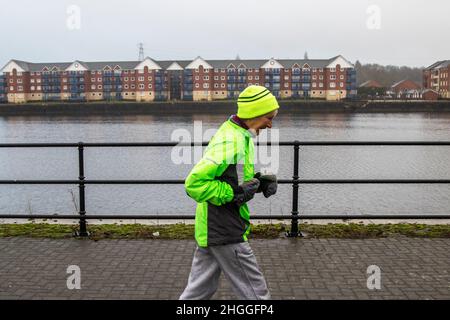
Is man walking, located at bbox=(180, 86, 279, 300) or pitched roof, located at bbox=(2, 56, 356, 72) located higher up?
pitched roof, located at bbox=(2, 56, 356, 72)

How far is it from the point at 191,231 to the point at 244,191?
11.6ft

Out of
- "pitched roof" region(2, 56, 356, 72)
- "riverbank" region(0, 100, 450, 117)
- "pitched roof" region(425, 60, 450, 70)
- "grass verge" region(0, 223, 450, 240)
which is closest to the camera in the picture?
"grass verge" region(0, 223, 450, 240)

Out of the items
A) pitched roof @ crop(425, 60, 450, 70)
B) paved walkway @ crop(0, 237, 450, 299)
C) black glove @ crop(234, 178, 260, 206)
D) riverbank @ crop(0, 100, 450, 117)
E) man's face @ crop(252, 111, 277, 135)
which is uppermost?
pitched roof @ crop(425, 60, 450, 70)

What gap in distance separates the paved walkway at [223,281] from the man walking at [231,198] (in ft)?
3.71

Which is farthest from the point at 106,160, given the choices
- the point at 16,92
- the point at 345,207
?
the point at 16,92

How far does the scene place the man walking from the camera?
3.58 m

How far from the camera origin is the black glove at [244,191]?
3.62 metres

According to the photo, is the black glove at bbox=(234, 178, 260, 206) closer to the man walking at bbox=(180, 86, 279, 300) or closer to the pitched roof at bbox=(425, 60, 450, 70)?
the man walking at bbox=(180, 86, 279, 300)

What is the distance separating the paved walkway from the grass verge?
0.71ft

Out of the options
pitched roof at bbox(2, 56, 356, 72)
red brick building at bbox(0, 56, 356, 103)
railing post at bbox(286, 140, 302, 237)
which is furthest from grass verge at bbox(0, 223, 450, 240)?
pitched roof at bbox(2, 56, 356, 72)

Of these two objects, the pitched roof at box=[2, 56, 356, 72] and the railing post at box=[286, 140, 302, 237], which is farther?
the pitched roof at box=[2, 56, 356, 72]

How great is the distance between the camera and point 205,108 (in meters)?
113

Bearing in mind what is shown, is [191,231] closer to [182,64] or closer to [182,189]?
[182,189]
